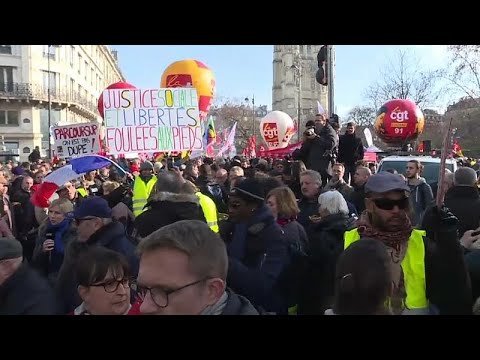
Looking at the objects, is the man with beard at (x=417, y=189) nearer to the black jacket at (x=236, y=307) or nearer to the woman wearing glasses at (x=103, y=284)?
the woman wearing glasses at (x=103, y=284)

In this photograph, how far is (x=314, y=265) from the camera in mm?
3551

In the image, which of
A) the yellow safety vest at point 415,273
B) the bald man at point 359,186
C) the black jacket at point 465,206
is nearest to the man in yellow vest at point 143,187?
the bald man at point 359,186

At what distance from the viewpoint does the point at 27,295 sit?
254cm

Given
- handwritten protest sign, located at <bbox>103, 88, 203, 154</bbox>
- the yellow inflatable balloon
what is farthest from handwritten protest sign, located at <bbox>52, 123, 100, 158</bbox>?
the yellow inflatable balloon

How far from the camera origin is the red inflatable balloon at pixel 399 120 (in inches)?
697

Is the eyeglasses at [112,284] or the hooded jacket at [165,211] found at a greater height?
the hooded jacket at [165,211]

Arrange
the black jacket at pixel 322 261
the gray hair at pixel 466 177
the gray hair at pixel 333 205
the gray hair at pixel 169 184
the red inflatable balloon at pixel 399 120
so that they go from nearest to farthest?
the black jacket at pixel 322 261, the gray hair at pixel 333 205, the gray hair at pixel 169 184, the gray hair at pixel 466 177, the red inflatable balloon at pixel 399 120

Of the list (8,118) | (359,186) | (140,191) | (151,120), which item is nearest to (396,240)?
(359,186)

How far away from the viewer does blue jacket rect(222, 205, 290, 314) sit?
3043 millimetres

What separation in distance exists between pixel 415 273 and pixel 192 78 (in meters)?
19.6

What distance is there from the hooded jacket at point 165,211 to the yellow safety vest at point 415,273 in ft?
5.64

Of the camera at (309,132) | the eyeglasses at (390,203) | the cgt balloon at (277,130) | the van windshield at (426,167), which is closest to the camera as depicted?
the eyeglasses at (390,203)

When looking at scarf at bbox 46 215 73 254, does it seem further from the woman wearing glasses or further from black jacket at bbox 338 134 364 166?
black jacket at bbox 338 134 364 166
